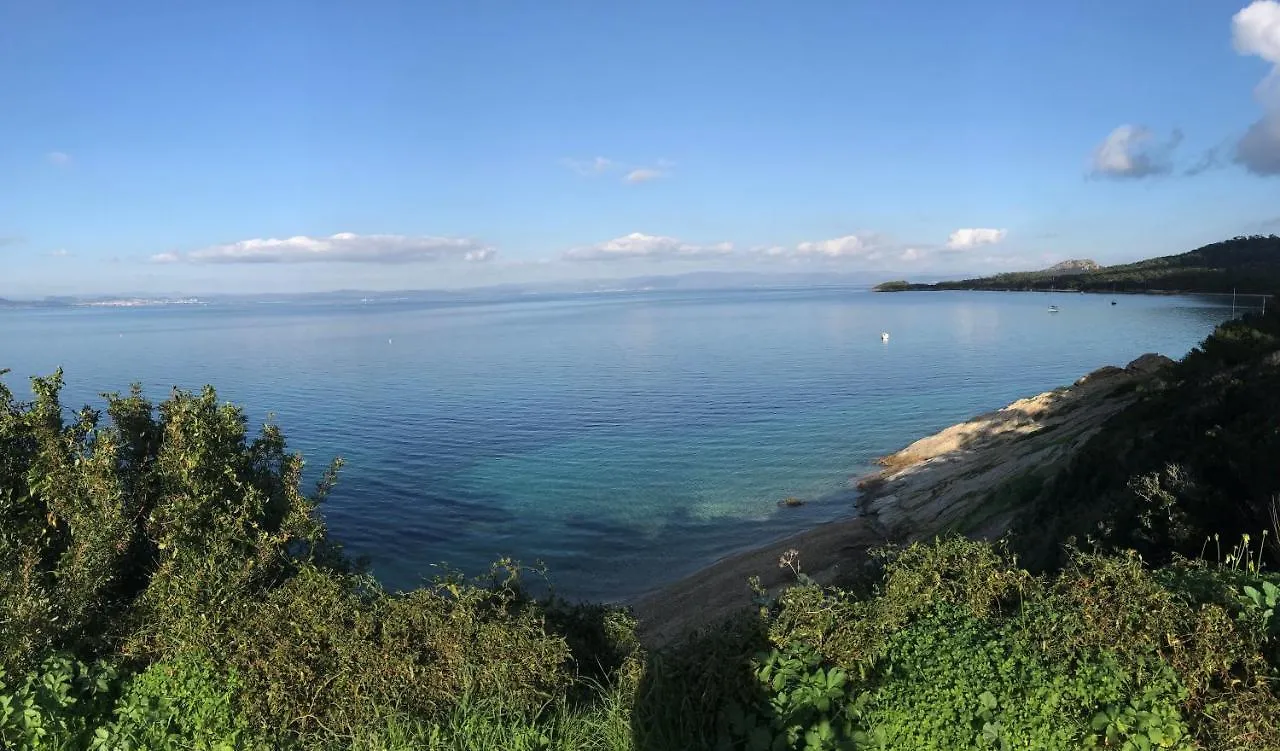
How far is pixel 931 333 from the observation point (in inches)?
4665

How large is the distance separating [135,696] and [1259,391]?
2070cm

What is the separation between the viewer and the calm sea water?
31.0 metres

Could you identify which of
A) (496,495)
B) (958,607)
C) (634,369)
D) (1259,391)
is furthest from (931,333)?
(958,607)

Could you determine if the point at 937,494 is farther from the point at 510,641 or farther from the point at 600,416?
the point at 600,416

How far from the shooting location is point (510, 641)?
7289 mm

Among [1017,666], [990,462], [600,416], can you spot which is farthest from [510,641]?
[600,416]

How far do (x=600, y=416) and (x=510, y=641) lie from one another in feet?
156

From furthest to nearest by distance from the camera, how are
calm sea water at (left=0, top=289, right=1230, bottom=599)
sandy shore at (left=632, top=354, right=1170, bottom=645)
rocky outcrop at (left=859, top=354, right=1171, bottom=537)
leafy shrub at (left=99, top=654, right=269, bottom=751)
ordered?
calm sea water at (left=0, top=289, right=1230, bottom=599) < rocky outcrop at (left=859, top=354, right=1171, bottom=537) < sandy shore at (left=632, top=354, right=1170, bottom=645) < leafy shrub at (left=99, top=654, right=269, bottom=751)

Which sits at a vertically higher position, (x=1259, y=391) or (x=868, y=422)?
(x=1259, y=391)

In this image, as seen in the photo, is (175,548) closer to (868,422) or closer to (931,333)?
(868,422)

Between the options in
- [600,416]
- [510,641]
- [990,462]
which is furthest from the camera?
[600,416]

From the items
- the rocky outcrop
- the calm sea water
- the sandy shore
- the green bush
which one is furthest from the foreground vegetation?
the calm sea water

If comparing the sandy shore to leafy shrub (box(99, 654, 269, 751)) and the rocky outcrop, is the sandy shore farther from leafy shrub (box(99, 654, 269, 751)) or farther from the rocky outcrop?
leafy shrub (box(99, 654, 269, 751))

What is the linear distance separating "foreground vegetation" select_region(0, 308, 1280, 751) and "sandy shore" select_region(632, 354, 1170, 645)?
10592mm
